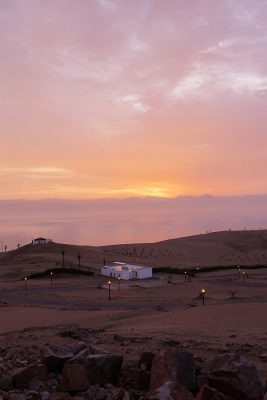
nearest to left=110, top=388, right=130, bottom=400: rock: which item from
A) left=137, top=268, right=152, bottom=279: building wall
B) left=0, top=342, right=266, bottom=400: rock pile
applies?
left=0, top=342, right=266, bottom=400: rock pile

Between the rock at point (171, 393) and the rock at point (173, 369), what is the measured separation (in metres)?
1.15

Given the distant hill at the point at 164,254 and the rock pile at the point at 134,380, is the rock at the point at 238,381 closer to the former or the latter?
the rock pile at the point at 134,380

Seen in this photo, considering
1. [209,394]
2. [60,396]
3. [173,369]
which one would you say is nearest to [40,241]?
[173,369]

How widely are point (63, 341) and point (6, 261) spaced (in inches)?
2956

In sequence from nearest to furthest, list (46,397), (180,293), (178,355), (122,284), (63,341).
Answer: (46,397) → (178,355) → (63,341) → (180,293) → (122,284)

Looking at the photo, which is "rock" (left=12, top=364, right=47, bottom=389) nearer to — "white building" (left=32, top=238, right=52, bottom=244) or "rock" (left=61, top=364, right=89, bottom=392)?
"rock" (left=61, top=364, right=89, bottom=392)

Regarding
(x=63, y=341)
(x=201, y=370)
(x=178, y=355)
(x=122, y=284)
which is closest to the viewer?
(x=178, y=355)

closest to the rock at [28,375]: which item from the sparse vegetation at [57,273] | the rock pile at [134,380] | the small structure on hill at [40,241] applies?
the rock pile at [134,380]

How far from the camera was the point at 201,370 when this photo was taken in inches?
424

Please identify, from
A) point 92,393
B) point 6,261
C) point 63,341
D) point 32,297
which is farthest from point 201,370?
A: point 6,261

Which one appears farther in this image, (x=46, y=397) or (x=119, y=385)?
(x=119, y=385)

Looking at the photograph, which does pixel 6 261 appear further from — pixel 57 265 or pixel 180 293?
pixel 180 293

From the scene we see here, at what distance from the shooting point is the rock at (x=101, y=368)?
34.2 feet

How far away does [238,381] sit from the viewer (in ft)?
30.5
